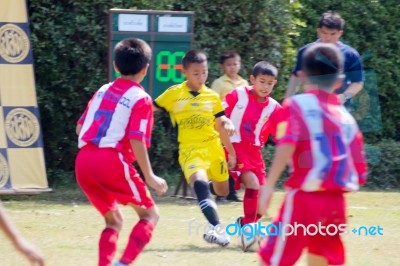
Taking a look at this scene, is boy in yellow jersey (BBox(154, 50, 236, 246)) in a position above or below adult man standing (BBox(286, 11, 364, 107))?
below

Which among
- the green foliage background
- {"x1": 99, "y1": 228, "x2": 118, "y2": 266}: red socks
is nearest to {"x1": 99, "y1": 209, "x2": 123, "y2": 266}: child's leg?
{"x1": 99, "y1": 228, "x2": 118, "y2": 266}: red socks

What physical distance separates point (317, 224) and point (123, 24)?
5.89 m

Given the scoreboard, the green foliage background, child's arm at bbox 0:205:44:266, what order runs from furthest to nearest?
the green foliage background < the scoreboard < child's arm at bbox 0:205:44:266

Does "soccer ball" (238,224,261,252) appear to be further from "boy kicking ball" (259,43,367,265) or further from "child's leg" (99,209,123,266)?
"boy kicking ball" (259,43,367,265)

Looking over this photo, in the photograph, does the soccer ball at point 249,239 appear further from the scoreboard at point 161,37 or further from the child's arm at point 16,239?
the child's arm at point 16,239

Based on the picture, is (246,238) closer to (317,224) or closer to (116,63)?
(116,63)

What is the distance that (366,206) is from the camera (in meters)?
10.5

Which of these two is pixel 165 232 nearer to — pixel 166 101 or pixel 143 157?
pixel 166 101

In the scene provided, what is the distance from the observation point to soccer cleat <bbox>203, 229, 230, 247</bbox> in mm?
7531

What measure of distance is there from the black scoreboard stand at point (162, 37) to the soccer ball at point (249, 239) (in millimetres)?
3369

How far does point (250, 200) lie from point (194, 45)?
4.11m

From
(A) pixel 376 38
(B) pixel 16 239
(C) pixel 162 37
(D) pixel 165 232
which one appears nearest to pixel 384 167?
(A) pixel 376 38

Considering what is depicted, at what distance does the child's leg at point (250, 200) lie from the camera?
773 centimetres

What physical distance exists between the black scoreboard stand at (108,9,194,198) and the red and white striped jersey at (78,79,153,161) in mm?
4321
